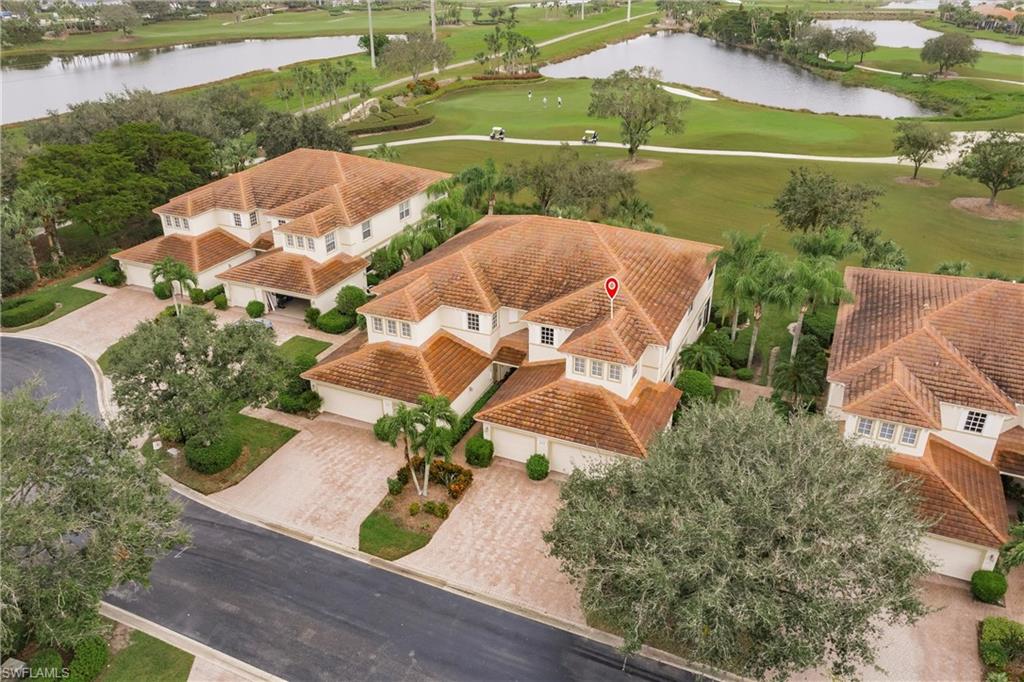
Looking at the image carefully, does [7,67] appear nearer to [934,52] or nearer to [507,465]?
[507,465]

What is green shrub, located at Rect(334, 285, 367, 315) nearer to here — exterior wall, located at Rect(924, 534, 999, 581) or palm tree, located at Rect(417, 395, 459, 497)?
palm tree, located at Rect(417, 395, 459, 497)

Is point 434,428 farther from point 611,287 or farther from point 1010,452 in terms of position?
point 1010,452

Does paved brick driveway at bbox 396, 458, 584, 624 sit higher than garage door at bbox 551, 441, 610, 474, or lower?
lower

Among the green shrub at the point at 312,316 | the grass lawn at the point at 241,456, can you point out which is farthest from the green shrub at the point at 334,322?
the grass lawn at the point at 241,456

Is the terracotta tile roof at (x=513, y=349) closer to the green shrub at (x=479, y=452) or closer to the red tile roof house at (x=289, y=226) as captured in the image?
the green shrub at (x=479, y=452)

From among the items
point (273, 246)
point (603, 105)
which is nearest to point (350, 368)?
point (273, 246)

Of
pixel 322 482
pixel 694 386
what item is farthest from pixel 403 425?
pixel 694 386

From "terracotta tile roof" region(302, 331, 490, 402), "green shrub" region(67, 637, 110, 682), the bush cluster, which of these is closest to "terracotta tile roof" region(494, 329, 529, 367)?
"terracotta tile roof" region(302, 331, 490, 402)
